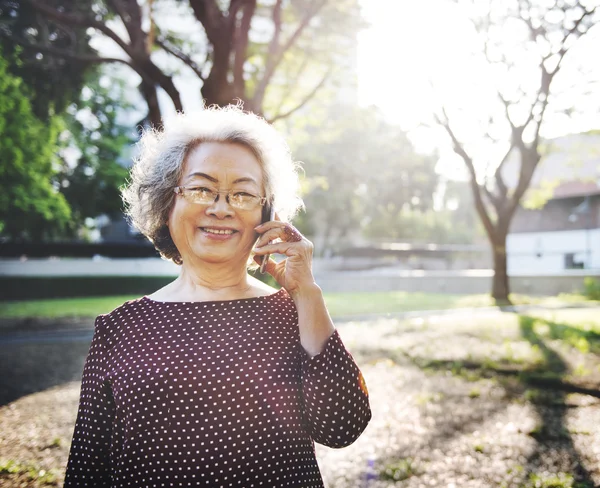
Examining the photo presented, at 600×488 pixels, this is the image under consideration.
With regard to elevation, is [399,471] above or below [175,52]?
below

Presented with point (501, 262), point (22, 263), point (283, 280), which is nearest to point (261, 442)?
point (283, 280)

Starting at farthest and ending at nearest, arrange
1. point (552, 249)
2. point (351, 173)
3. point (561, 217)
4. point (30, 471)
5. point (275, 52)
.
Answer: point (351, 173) < point (561, 217) < point (552, 249) < point (275, 52) < point (30, 471)

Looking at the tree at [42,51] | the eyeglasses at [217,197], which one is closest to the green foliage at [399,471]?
the eyeglasses at [217,197]

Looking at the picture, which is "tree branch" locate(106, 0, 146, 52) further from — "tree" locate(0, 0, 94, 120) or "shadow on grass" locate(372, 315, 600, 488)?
"shadow on grass" locate(372, 315, 600, 488)

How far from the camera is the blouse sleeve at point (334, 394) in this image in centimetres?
171

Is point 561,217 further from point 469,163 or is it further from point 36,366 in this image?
point 36,366

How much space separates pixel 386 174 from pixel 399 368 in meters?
42.0

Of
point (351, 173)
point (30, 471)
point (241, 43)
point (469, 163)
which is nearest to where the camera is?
point (30, 471)

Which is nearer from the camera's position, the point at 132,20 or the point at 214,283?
the point at 214,283

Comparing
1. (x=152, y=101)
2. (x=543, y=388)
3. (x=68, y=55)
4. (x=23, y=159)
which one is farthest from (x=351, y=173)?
(x=543, y=388)

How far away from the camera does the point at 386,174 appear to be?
158ft

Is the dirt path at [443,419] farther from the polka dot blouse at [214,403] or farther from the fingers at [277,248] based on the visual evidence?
the fingers at [277,248]

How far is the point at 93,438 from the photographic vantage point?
1881mm

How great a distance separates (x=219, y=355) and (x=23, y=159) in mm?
17138
